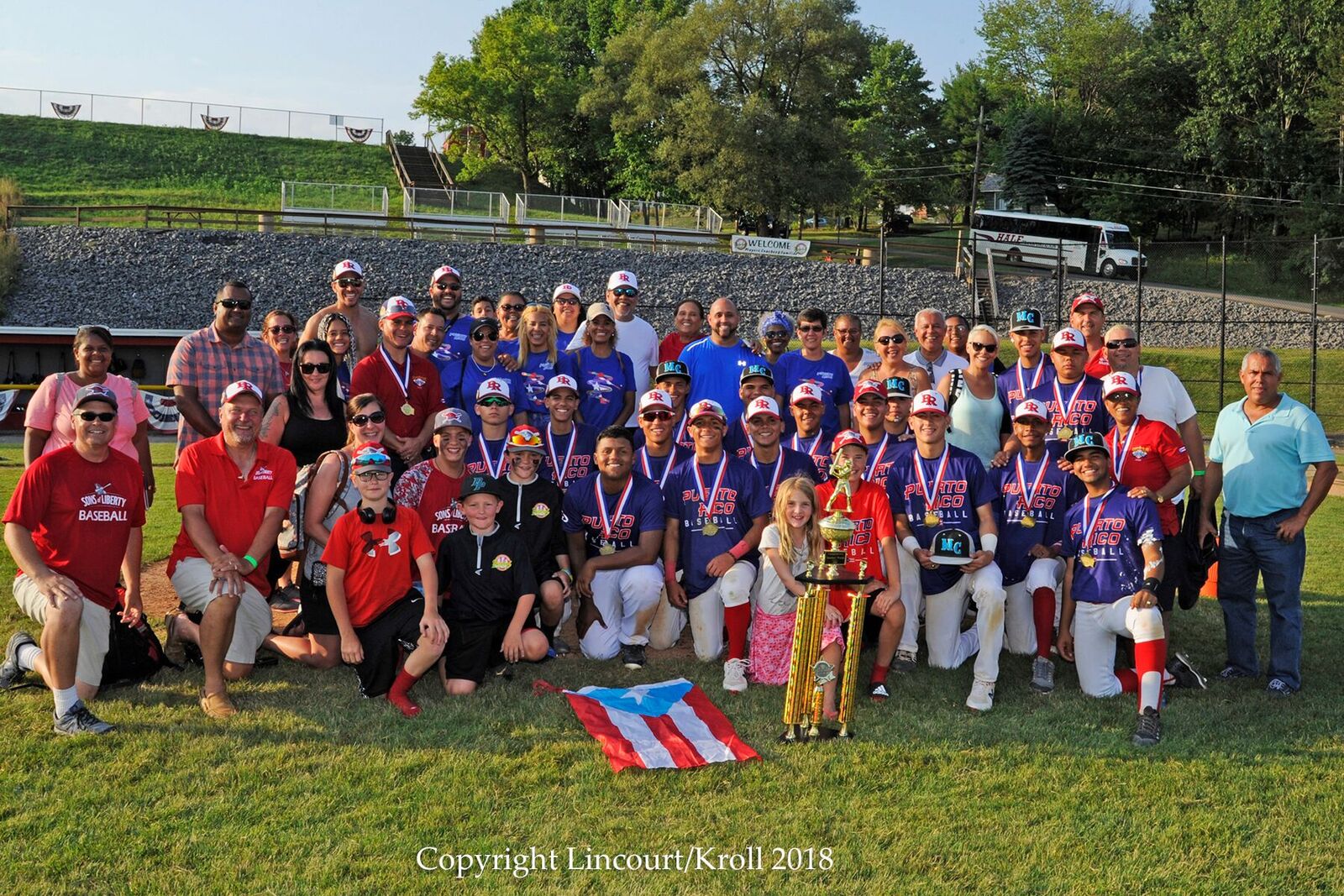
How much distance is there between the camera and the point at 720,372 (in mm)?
8992

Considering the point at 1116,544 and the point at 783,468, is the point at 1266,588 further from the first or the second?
the point at 783,468

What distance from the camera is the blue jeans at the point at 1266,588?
707 cm

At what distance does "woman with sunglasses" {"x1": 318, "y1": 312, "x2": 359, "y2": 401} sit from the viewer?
315 inches

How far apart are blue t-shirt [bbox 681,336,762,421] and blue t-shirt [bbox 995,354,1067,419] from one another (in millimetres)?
1980

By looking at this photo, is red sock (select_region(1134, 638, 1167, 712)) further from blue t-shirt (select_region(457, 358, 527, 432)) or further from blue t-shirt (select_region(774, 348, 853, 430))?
blue t-shirt (select_region(457, 358, 527, 432))

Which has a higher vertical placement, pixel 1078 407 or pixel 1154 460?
pixel 1078 407

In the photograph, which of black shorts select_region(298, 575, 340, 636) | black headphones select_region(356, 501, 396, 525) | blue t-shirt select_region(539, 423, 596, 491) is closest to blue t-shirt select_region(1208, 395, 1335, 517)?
blue t-shirt select_region(539, 423, 596, 491)

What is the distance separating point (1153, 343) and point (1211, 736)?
30.3 m

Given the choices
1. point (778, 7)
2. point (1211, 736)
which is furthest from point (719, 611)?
point (778, 7)

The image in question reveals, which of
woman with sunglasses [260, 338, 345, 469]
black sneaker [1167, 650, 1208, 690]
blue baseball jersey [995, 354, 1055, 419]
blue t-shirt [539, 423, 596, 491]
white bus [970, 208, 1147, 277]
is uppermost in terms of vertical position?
white bus [970, 208, 1147, 277]

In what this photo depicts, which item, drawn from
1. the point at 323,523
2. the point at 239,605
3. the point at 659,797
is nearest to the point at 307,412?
the point at 323,523

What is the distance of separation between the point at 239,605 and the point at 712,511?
3.09m

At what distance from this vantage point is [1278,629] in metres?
7.12

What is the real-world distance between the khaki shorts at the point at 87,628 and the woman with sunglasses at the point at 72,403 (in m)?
1.04
